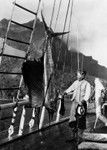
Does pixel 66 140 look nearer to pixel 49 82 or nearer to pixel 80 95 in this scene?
pixel 80 95

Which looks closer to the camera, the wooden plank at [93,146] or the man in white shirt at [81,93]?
the wooden plank at [93,146]

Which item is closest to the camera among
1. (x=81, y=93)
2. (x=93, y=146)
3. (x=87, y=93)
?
(x=93, y=146)

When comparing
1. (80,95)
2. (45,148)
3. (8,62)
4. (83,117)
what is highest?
(8,62)

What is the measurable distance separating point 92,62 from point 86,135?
155961mm

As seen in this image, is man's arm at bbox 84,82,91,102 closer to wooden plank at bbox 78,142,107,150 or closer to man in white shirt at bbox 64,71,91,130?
man in white shirt at bbox 64,71,91,130

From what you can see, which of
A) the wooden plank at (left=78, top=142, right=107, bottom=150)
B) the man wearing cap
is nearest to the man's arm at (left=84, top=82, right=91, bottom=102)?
the man wearing cap

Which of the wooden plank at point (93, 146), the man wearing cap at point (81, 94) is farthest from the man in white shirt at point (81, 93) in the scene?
the wooden plank at point (93, 146)

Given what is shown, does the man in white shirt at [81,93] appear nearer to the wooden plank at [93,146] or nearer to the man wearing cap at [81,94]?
the man wearing cap at [81,94]

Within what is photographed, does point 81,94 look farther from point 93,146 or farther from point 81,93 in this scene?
point 93,146

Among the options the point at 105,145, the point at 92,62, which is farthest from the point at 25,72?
the point at 92,62

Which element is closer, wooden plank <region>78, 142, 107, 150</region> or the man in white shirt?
wooden plank <region>78, 142, 107, 150</region>

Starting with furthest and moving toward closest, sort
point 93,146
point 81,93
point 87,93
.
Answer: point 81,93 → point 87,93 → point 93,146

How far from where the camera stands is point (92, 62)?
161m

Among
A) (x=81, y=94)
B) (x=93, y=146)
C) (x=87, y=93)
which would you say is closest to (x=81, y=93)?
(x=81, y=94)
